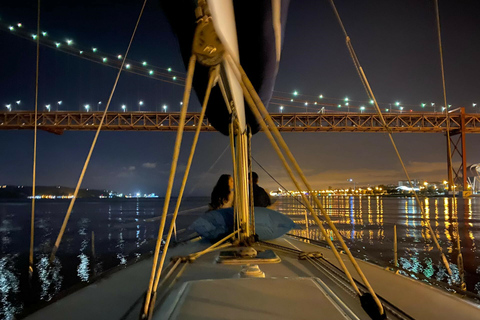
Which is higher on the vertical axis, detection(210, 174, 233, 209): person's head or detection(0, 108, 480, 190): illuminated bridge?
detection(0, 108, 480, 190): illuminated bridge

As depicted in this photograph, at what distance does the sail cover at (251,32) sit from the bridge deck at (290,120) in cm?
3822

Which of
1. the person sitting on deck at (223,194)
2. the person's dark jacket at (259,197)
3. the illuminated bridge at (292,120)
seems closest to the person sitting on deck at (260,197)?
the person's dark jacket at (259,197)

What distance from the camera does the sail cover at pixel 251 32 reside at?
1309 millimetres

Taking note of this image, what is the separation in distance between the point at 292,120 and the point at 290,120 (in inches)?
39.9

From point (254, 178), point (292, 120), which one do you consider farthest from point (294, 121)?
point (254, 178)

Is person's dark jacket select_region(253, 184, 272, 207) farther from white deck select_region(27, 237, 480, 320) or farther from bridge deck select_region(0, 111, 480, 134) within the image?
bridge deck select_region(0, 111, 480, 134)

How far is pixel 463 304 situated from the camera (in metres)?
1.39

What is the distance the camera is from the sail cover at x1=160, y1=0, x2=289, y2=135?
1309 mm

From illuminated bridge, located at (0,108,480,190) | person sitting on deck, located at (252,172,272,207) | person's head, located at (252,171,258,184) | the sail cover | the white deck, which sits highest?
illuminated bridge, located at (0,108,480,190)

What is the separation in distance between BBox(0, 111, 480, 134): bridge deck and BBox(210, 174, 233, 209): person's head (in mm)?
36390

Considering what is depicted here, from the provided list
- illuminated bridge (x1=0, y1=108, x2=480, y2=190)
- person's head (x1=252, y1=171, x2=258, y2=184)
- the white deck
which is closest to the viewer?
the white deck

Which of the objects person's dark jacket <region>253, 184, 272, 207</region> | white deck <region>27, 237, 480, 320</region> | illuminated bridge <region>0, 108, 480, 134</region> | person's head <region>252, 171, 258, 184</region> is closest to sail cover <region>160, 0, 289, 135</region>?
white deck <region>27, 237, 480, 320</region>

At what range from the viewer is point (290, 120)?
1768 inches

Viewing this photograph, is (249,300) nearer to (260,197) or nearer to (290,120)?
(260,197)
